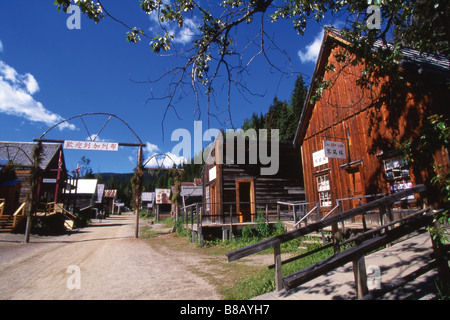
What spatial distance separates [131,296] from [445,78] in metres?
9.40

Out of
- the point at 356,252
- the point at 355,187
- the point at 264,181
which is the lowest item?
the point at 356,252

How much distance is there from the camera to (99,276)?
6.51 meters

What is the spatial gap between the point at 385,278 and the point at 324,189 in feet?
26.1

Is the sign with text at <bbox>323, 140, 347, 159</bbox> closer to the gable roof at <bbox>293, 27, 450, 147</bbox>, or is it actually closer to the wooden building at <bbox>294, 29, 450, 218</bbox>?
the wooden building at <bbox>294, 29, 450, 218</bbox>

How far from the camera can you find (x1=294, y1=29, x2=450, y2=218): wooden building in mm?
7070

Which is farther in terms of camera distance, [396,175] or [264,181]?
[264,181]

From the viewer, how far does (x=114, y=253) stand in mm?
10109

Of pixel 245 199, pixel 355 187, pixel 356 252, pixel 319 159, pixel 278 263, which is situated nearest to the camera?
pixel 356 252

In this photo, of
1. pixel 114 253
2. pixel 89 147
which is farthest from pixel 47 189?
pixel 114 253

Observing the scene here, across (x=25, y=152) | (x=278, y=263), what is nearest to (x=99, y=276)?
(x=278, y=263)

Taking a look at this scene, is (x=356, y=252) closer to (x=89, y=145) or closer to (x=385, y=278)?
(x=385, y=278)

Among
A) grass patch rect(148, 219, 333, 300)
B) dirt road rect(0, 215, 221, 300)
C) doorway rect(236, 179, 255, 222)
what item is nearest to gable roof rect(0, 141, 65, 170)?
dirt road rect(0, 215, 221, 300)

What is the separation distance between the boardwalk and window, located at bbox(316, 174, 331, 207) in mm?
5714

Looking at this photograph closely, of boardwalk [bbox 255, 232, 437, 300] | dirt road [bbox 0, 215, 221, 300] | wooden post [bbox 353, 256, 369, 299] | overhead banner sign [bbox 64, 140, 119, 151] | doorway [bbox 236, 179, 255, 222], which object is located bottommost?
dirt road [bbox 0, 215, 221, 300]
